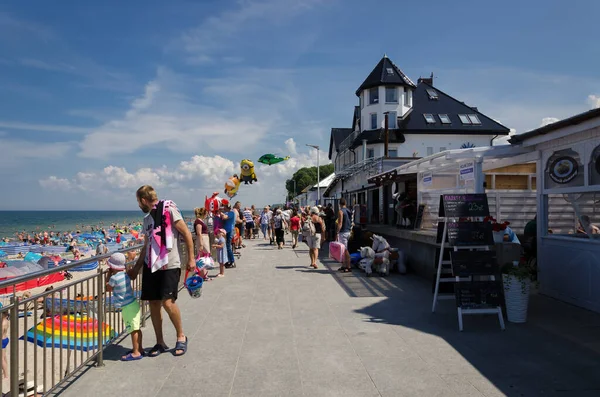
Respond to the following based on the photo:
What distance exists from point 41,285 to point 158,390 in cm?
1118

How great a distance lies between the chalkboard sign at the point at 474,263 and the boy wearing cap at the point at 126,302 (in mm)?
3920

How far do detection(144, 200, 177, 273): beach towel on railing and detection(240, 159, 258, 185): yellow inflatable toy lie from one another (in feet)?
42.9

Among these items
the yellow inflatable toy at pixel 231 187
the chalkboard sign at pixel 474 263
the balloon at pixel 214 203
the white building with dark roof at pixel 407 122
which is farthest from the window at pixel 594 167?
the white building with dark roof at pixel 407 122

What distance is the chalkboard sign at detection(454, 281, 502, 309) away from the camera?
5930 mm

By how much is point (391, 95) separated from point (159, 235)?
39.4 m

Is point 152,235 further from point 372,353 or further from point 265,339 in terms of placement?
point 372,353

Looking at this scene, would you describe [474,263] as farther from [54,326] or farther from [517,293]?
[54,326]

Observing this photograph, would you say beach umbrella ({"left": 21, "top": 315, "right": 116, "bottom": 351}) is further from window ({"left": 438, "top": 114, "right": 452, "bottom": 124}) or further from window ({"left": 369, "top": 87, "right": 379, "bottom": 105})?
window ({"left": 438, "top": 114, "right": 452, "bottom": 124})

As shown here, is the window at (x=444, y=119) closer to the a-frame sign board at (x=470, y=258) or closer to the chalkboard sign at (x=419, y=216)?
the chalkboard sign at (x=419, y=216)

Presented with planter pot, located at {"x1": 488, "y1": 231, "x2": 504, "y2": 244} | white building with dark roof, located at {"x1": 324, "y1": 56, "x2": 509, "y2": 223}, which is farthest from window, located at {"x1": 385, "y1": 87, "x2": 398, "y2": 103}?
planter pot, located at {"x1": 488, "y1": 231, "x2": 504, "y2": 244}

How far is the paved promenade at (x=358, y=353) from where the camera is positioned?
155 inches

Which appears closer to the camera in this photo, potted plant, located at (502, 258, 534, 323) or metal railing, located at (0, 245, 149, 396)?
metal railing, located at (0, 245, 149, 396)

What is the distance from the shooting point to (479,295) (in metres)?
5.98

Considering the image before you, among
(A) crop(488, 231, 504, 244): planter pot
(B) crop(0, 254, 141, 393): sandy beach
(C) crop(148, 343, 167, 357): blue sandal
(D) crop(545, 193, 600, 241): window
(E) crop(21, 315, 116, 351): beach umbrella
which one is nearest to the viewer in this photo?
(B) crop(0, 254, 141, 393): sandy beach
